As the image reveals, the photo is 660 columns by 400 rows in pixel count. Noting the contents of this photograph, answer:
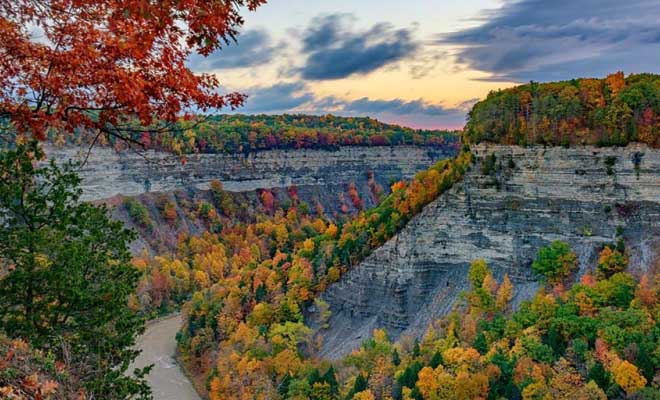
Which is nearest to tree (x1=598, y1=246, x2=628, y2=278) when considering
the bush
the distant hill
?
the distant hill

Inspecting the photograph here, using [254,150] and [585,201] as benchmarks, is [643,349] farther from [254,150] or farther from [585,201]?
[254,150]

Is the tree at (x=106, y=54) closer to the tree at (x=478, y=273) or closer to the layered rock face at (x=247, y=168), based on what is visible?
the tree at (x=478, y=273)

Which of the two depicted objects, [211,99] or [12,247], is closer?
[211,99]

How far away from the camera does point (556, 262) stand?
31.0 metres

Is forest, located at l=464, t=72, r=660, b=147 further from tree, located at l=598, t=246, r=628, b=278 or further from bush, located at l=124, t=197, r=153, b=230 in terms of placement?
bush, located at l=124, t=197, r=153, b=230

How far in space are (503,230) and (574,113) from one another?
22.7 ft

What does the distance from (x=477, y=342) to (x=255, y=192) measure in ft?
195

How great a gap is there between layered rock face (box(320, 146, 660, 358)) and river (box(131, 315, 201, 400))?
10668 mm

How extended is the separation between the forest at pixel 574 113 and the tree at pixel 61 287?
24.4 meters

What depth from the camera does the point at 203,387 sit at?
132ft

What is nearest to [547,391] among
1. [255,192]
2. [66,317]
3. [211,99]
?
[66,317]

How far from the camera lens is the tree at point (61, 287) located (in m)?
13.0

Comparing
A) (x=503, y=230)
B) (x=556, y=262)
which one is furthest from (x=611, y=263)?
(x=503, y=230)

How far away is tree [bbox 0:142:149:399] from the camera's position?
1297 cm
